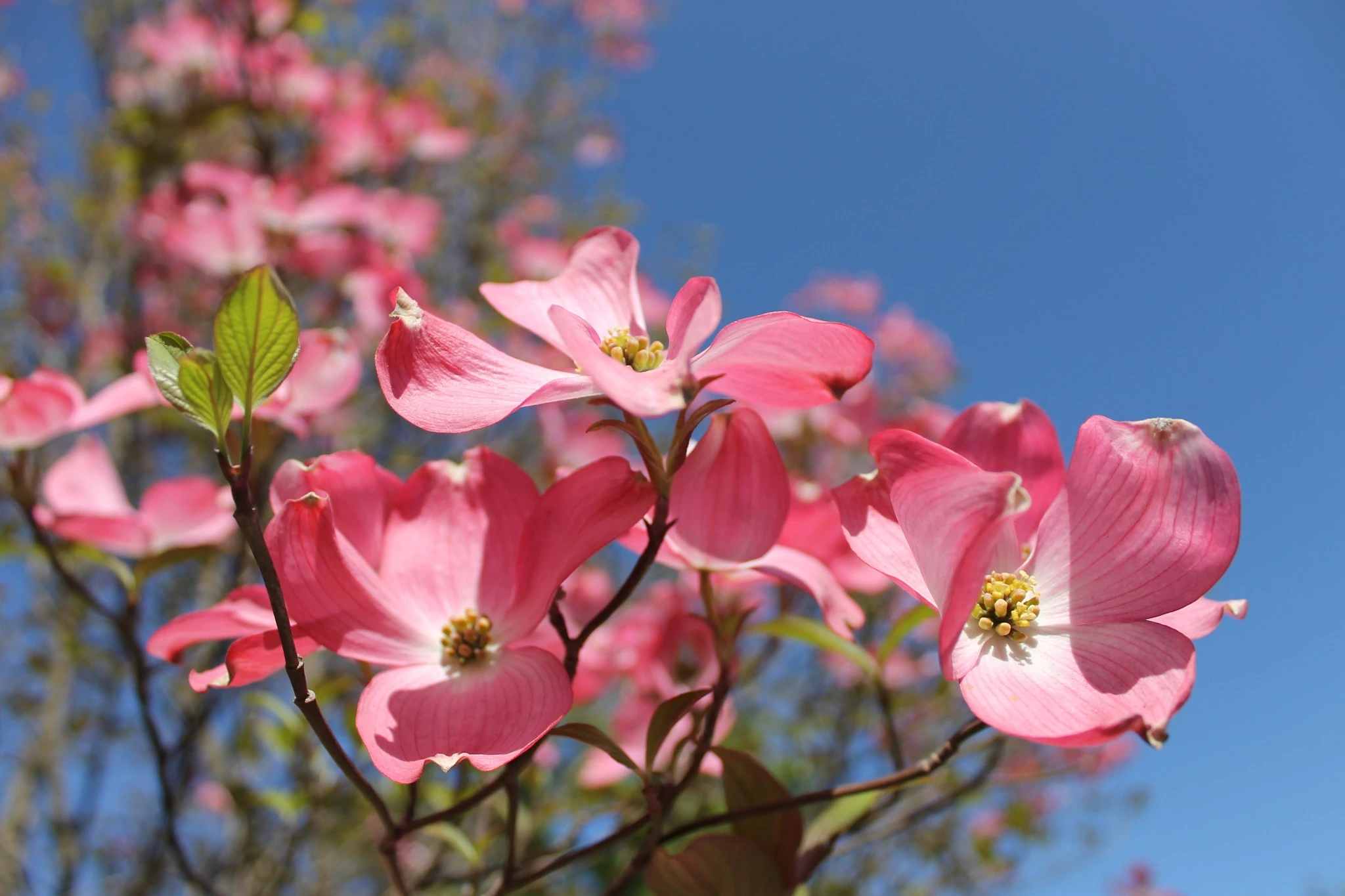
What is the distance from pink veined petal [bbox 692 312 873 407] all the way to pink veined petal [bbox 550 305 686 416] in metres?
0.04

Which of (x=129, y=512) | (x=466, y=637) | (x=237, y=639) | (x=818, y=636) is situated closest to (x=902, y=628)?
(x=818, y=636)

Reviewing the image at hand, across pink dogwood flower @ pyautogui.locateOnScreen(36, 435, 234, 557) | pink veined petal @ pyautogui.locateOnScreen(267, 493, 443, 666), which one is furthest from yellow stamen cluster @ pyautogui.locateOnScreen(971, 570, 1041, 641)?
pink dogwood flower @ pyautogui.locateOnScreen(36, 435, 234, 557)

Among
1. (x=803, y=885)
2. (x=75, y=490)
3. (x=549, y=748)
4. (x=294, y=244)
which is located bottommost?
(x=549, y=748)

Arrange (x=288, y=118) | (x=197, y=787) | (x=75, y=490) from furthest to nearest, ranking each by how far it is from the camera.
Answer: (x=197, y=787) → (x=288, y=118) → (x=75, y=490)

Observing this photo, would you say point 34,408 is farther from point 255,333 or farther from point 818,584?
point 818,584

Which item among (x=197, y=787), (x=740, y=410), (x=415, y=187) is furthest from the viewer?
(x=415, y=187)

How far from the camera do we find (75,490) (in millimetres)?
983

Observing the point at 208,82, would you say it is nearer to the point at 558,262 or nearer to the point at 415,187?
the point at 415,187

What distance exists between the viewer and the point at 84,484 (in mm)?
993

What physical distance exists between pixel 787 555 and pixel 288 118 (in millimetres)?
2052

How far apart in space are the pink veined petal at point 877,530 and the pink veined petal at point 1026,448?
10cm

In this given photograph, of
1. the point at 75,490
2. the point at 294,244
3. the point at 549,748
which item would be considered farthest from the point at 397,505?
the point at 294,244

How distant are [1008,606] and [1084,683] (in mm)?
64

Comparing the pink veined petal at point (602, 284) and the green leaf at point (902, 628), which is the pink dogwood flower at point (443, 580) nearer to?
the pink veined petal at point (602, 284)
